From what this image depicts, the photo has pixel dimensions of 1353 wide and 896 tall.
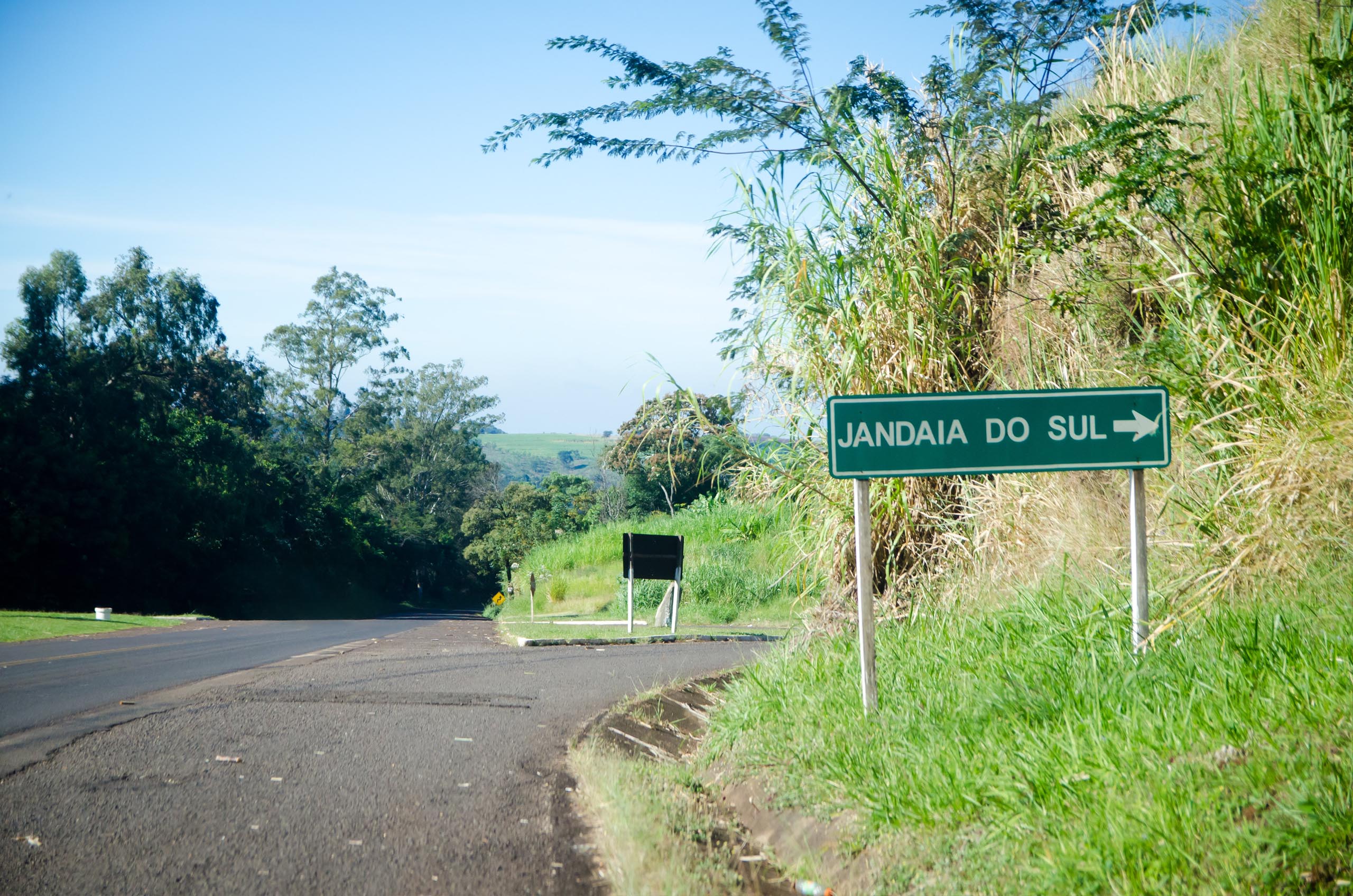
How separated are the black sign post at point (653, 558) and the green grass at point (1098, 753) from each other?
41.4 feet

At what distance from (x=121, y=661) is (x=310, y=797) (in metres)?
8.35

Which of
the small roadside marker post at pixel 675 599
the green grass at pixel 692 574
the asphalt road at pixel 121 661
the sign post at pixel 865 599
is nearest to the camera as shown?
the sign post at pixel 865 599

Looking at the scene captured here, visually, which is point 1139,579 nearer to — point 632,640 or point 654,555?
point 632,640

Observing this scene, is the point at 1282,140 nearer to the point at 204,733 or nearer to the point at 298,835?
the point at 298,835

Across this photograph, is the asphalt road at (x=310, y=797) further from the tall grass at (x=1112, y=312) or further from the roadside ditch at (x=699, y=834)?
the tall grass at (x=1112, y=312)

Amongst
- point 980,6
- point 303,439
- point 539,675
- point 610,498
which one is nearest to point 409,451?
point 303,439

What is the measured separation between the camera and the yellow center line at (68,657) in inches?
448

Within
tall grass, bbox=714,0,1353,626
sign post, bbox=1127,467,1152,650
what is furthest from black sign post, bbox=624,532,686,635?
sign post, bbox=1127,467,1152,650

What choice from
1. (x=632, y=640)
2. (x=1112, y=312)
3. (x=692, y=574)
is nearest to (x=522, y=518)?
(x=692, y=574)

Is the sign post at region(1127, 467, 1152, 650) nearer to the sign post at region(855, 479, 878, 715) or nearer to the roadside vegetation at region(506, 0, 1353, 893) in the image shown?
the roadside vegetation at region(506, 0, 1353, 893)

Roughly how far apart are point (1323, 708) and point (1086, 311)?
13.7 ft

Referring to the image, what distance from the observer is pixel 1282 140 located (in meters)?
5.35

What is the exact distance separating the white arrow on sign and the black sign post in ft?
43.8

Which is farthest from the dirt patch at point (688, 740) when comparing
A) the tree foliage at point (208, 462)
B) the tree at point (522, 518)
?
the tree at point (522, 518)
